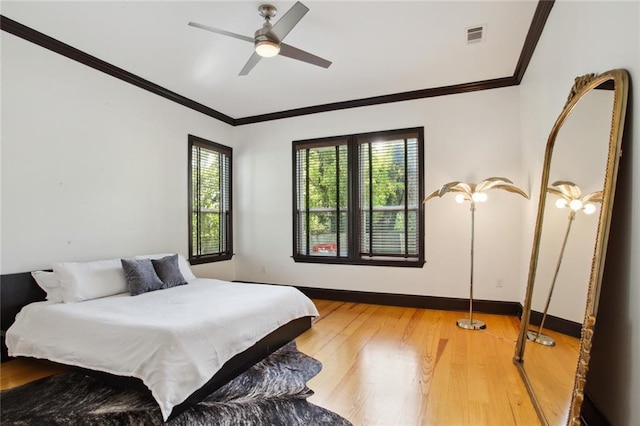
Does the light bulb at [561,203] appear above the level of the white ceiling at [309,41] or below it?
below

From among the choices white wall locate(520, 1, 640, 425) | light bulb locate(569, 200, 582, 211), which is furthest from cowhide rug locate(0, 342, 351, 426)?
light bulb locate(569, 200, 582, 211)

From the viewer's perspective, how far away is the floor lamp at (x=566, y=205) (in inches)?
73.7

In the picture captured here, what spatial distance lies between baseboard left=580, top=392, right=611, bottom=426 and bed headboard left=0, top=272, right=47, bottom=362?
4283mm

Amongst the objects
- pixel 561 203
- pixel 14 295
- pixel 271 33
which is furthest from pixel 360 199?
pixel 14 295

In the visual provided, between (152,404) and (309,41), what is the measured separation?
3369 mm

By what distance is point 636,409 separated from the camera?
4.82ft

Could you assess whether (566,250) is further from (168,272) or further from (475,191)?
(168,272)

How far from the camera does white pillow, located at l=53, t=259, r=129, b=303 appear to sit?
3096mm

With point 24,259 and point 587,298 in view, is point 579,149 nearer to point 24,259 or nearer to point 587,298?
point 587,298

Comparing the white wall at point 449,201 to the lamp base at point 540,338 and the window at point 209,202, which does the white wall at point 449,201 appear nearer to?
the window at point 209,202

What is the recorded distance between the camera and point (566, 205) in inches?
86.0

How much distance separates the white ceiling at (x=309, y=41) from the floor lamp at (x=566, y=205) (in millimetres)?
1655

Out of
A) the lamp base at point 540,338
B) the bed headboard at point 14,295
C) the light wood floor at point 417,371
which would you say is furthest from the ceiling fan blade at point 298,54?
the bed headboard at point 14,295

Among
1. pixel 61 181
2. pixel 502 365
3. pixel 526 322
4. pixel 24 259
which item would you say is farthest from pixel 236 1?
pixel 502 365
